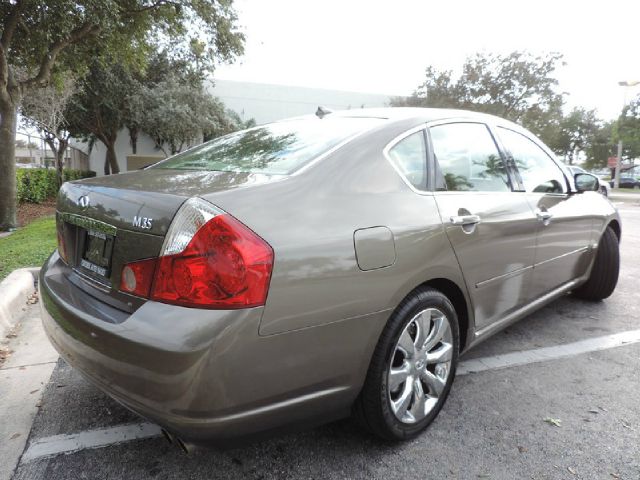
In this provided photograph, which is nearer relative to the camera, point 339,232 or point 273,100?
point 339,232

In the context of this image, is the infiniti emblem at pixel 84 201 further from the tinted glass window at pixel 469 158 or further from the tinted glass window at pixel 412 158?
the tinted glass window at pixel 469 158

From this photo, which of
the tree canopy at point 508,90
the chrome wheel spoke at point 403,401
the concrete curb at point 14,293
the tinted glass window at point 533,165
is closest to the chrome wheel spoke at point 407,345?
the chrome wheel spoke at point 403,401

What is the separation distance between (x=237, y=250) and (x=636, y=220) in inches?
531

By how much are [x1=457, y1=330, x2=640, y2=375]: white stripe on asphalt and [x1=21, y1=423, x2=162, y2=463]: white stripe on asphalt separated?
187 centimetres

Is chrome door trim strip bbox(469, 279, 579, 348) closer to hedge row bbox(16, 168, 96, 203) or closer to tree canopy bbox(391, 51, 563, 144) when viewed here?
hedge row bbox(16, 168, 96, 203)

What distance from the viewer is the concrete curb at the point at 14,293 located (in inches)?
136

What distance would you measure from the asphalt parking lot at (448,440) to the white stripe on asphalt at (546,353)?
0.02 metres

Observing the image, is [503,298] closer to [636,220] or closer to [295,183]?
[295,183]

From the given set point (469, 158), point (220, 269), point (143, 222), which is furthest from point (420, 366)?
point (143, 222)

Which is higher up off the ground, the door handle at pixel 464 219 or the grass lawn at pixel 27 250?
the door handle at pixel 464 219

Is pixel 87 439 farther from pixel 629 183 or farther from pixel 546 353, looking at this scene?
pixel 629 183

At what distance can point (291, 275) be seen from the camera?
5.16 ft

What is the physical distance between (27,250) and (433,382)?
569 cm

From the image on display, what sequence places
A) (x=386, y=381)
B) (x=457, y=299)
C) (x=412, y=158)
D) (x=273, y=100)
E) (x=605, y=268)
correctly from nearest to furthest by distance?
(x=386, y=381) < (x=412, y=158) < (x=457, y=299) < (x=605, y=268) < (x=273, y=100)
